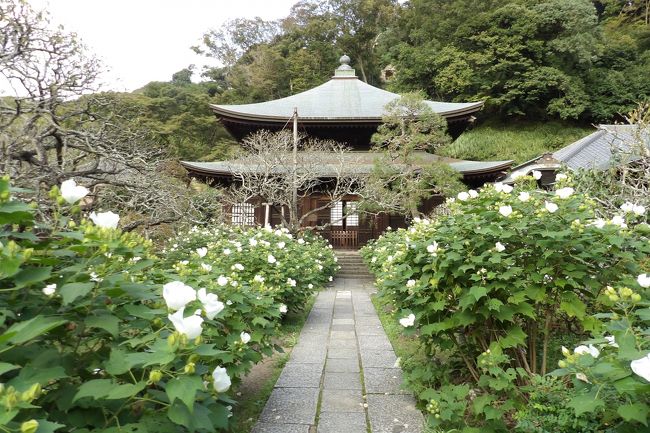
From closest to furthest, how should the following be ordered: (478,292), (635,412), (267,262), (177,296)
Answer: (177,296) → (635,412) → (478,292) → (267,262)

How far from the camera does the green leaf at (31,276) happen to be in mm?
1155

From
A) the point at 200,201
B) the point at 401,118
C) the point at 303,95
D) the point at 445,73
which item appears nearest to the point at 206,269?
the point at 200,201

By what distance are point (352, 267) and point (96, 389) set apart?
1173cm

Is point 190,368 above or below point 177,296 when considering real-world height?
below

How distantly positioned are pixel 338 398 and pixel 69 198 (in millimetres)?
2663

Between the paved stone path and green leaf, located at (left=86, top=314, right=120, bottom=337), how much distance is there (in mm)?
1947

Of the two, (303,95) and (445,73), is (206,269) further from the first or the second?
(445,73)

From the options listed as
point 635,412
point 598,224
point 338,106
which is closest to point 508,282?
point 598,224

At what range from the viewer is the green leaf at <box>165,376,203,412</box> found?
0.98m

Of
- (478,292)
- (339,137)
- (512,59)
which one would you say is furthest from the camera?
(512,59)

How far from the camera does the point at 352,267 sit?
41.6 ft

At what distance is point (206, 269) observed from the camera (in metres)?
2.78

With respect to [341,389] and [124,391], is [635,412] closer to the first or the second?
[124,391]

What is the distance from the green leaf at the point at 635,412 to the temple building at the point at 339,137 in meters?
11.8
